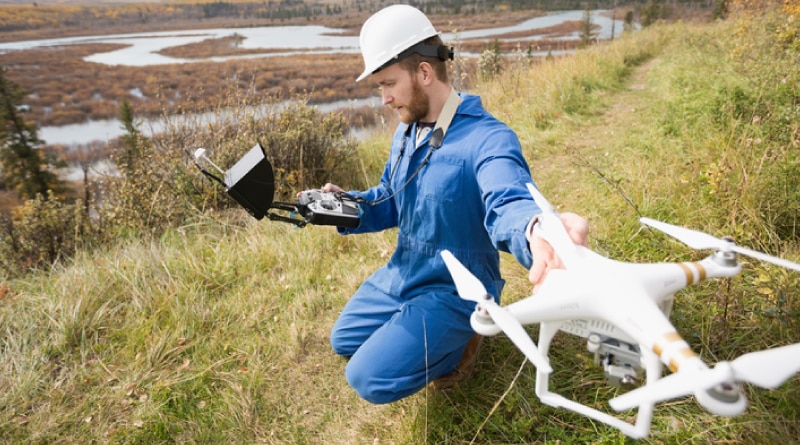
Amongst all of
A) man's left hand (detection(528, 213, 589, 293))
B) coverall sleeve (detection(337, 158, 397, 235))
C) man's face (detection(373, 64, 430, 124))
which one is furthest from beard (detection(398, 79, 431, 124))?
man's left hand (detection(528, 213, 589, 293))

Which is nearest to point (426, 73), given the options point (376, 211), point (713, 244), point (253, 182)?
point (376, 211)

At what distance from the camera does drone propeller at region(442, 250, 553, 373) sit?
0.93 metres

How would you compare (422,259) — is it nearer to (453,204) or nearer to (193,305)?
(453,204)

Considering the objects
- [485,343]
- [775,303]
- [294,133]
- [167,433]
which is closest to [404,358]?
[485,343]

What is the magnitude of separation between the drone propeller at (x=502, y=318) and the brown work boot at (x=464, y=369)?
135 cm

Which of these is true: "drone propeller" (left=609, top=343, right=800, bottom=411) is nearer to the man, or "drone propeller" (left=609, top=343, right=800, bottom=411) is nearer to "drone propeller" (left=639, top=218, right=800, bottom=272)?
"drone propeller" (left=639, top=218, right=800, bottom=272)

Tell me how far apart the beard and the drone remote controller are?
54 cm

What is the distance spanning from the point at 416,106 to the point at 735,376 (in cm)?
175

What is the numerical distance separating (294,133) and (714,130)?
4477mm

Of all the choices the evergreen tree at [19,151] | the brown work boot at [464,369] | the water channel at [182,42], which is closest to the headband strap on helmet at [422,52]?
the brown work boot at [464,369]

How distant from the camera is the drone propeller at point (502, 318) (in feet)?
3.04

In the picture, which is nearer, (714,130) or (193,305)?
(193,305)

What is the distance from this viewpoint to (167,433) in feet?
8.04

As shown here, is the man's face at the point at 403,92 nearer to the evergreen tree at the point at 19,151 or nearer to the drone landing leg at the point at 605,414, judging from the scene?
the drone landing leg at the point at 605,414
